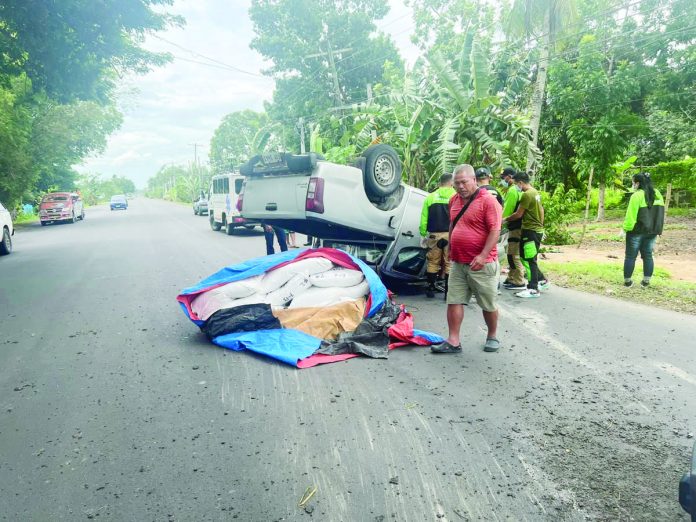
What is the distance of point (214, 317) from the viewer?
5.11 m

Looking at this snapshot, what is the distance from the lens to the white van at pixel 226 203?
56.4 feet

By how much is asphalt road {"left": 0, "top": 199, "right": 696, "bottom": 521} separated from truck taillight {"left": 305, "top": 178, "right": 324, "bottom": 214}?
6.26 ft

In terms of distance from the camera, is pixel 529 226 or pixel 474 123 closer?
pixel 529 226

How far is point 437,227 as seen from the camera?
6.80m

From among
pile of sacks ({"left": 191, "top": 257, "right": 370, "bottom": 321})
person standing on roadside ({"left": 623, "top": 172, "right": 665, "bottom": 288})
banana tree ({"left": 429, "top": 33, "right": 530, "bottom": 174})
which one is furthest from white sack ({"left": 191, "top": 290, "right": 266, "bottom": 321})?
banana tree ({"left": 429, "top": 33, "right": 530, "bottom": 174})

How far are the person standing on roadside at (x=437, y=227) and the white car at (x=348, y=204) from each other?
366 millimetres

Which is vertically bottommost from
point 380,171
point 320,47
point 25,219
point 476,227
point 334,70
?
point 25,219

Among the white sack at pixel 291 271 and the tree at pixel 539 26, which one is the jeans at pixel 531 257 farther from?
the tree at pixel 539 26

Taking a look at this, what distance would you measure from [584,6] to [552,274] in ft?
60.1

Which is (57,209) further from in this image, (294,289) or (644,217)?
(644,217)

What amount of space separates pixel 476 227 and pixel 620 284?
15.3ft

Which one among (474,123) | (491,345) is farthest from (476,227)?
(474,123)

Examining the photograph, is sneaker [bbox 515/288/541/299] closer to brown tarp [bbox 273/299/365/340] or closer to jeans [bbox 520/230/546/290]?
jeans [bbox 520/230/546/290]

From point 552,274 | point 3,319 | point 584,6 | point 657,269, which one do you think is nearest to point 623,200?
point 584,6
